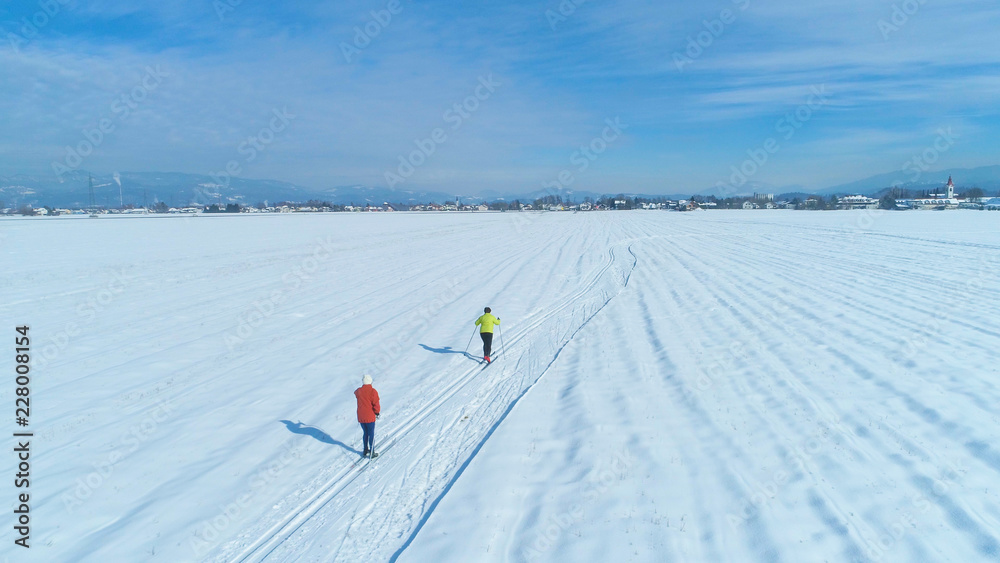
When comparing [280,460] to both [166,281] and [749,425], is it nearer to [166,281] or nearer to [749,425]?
[749,425]

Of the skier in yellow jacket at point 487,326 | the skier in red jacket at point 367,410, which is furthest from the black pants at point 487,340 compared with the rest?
the skier in red jacket at point 367,410

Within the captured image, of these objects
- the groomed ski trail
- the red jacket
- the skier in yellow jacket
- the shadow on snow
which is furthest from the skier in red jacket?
the skier in yellow jacket

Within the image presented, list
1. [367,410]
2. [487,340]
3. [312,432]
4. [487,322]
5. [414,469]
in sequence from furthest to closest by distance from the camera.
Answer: [487,340] → [487,322] → [312,432] → [367,410] → [414,469]

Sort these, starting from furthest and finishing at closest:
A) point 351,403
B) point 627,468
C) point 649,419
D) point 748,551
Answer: point 351,403 < point 649,419 < point 627,468 < point 748,551

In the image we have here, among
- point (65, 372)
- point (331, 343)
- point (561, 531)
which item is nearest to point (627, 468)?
point (561, 531)

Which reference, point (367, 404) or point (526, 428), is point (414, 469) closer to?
point (367, 404)

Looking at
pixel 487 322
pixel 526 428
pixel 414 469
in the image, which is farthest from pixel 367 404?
pixel 487 322

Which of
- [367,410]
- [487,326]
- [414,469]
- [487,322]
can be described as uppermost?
[487,322]
